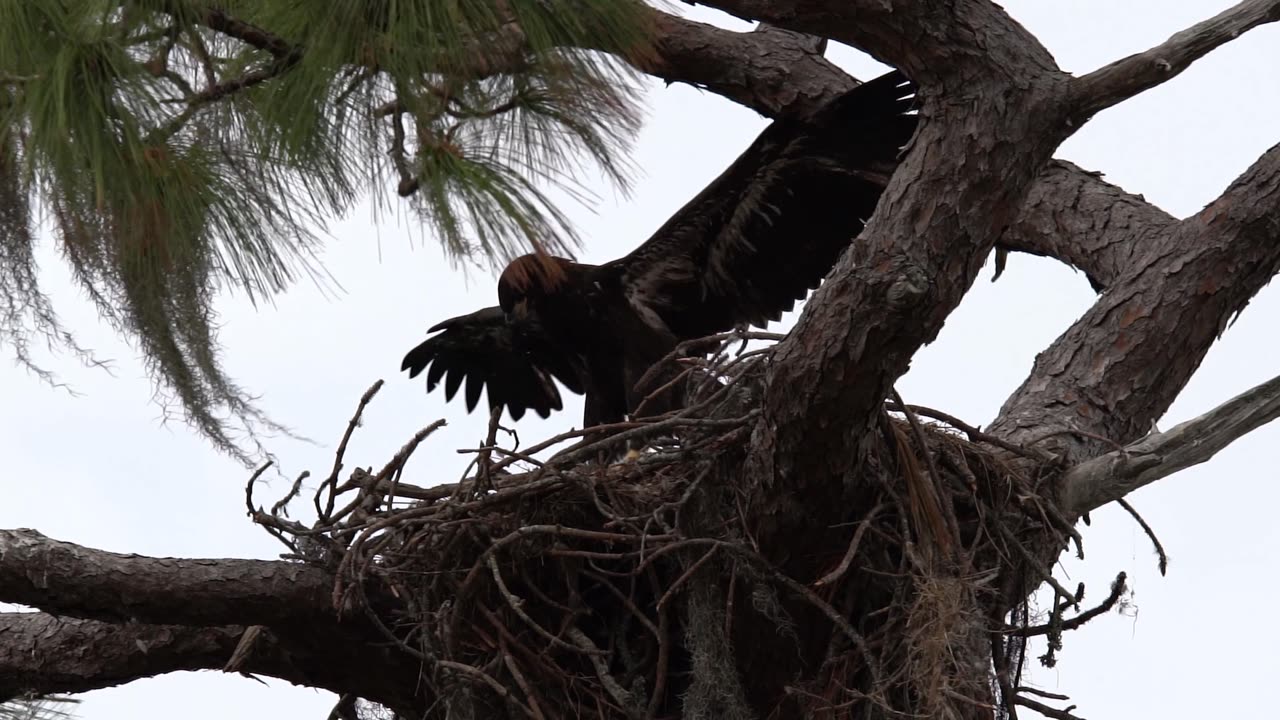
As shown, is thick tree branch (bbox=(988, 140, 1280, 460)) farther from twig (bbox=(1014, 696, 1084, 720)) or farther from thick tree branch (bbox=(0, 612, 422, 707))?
thick tree branch (bbox=(0, 612, 422, 707))

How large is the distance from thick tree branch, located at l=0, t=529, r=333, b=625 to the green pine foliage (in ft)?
2.29

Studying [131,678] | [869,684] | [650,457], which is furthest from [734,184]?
[131,678]

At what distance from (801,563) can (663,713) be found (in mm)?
503

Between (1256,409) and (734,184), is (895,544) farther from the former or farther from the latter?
(734,184)

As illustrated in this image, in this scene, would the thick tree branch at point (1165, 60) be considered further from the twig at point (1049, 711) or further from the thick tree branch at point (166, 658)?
the thick tree branch at point (166, 658)

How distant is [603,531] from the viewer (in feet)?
11.8

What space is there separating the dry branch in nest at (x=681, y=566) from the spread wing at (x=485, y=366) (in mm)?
2226

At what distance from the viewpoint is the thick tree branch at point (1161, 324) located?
4211mm

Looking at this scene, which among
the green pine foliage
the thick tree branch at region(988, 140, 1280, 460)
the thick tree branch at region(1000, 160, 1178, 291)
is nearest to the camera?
the green pine foliage

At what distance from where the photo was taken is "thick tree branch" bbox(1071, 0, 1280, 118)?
319 cm

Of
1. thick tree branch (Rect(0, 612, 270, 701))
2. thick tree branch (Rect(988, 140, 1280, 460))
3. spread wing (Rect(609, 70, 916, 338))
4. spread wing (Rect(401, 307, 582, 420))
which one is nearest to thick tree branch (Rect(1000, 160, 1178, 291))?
thick tree branch (Rect(988, 140, 1280, 460))

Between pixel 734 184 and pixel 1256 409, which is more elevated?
pixel 734 184

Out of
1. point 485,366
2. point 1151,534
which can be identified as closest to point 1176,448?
point 1151,534

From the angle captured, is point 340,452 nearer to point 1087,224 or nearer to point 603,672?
point 603,672
